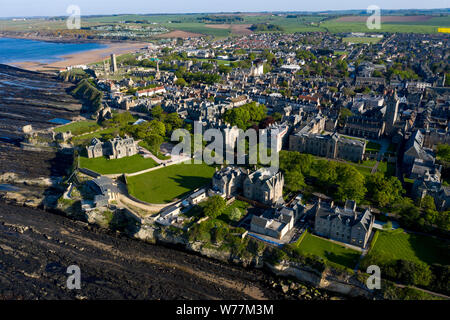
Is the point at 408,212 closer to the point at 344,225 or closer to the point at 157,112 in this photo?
the point at 344,225

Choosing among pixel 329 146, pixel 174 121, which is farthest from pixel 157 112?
pixel 329 146

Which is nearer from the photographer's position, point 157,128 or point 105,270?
point 105,270

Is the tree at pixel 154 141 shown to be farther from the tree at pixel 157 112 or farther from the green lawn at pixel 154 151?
the tree at pixel 157 112

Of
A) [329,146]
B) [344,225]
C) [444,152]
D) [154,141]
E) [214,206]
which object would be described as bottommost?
[344,225]

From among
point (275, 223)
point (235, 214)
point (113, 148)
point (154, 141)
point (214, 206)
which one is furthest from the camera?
point (154, 141)

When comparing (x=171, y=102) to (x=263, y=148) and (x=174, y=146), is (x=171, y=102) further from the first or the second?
(x=263, y=148)

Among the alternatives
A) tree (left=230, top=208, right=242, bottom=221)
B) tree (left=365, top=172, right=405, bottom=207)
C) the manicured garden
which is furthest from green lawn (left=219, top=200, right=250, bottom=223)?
the manicured garden

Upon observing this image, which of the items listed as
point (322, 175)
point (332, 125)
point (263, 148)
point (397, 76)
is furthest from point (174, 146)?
point (397, 76)
